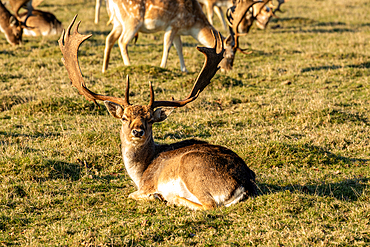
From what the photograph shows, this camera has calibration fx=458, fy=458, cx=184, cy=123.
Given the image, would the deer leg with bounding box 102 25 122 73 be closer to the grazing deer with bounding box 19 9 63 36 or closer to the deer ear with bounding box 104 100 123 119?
the grazing deer with bounding box 19 9 63 36

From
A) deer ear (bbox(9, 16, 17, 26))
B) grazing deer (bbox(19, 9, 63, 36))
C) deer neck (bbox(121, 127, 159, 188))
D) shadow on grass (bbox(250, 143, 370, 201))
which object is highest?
deer neck (bbox(121, 127, 159, 188))

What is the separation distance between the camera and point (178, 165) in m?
5.31

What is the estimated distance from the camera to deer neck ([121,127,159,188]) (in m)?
5.66

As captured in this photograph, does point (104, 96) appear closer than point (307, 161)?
Yes

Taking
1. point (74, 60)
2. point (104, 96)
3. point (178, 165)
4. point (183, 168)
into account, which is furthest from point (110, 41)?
point (183, 168)

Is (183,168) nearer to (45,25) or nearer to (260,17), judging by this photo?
(45,25)

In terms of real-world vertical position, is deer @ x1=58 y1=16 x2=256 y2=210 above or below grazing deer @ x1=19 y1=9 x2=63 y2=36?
above

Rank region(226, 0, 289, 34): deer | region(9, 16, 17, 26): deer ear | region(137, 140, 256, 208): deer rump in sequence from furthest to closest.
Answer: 1. region(226, 0, 289, 34): deer
2. region(9, 16, 17, 26): deer ear
3. region(137, 140, 256, 208): deer rump

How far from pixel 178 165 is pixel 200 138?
2.80 meters

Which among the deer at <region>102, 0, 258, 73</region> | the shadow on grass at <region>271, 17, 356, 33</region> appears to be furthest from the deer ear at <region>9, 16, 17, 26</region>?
the shadow on grass at <region>271, 17, 356, 33</region>

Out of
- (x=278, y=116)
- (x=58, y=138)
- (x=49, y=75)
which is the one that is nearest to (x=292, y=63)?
(x=278, y=116)

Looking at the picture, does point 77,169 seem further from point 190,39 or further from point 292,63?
point 190,39

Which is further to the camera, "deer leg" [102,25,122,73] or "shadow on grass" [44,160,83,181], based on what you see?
"deer leg" [102,25,122,73]

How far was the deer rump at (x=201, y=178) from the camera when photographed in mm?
5039
